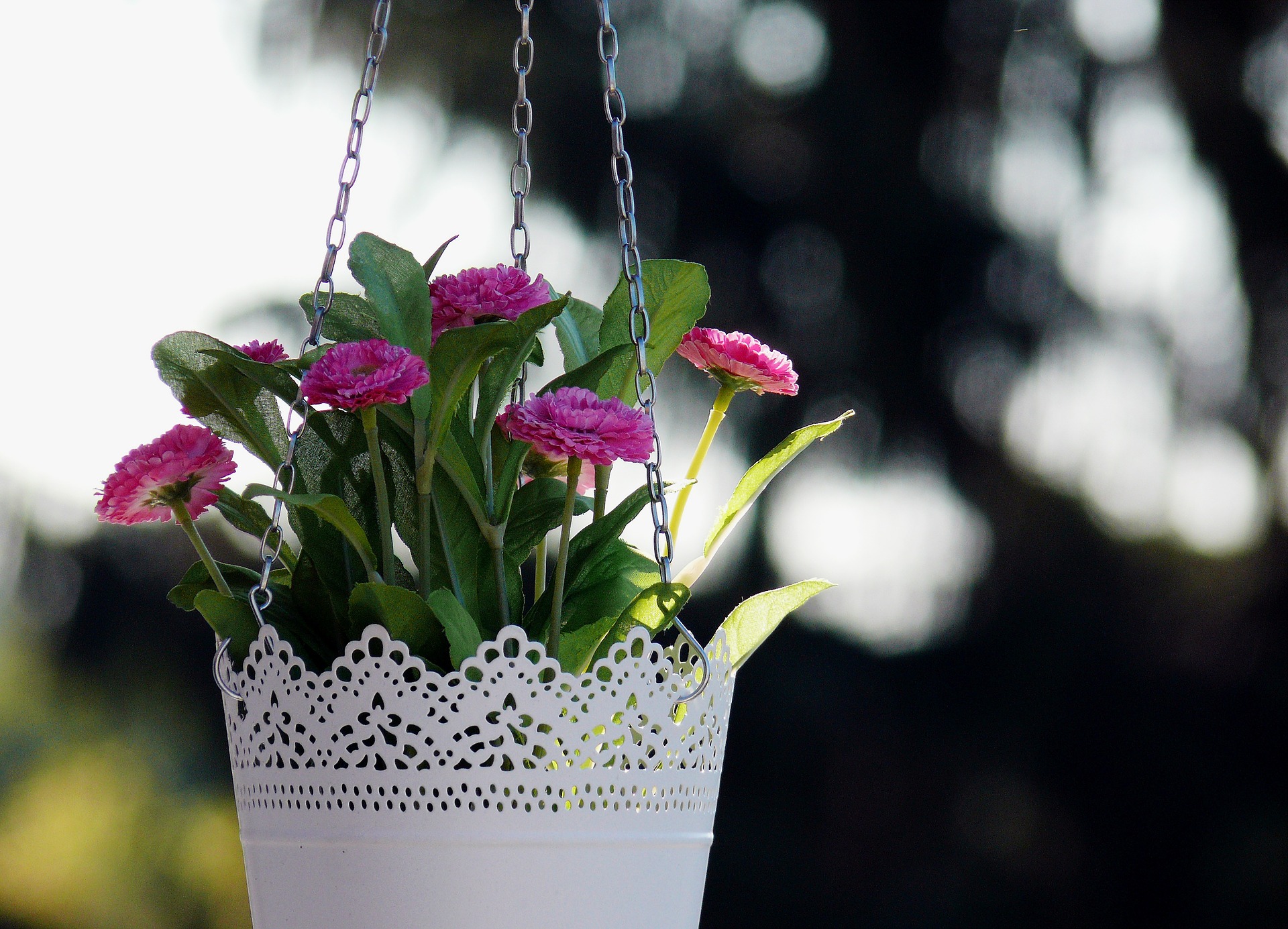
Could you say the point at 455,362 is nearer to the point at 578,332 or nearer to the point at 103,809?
the point at 578,332

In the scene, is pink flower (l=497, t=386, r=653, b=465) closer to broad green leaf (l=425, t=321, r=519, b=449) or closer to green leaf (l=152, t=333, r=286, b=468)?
broad green leaf (l=425, t=321, r=519, b=449)

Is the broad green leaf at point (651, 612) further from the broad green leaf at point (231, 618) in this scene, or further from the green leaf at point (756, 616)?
Result: the broad green leaf at point (231, 618)

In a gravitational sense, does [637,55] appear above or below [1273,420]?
above

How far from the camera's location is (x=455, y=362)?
1.76 feet

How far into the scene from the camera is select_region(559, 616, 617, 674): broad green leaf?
0.58 metres

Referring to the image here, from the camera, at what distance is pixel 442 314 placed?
1.98 feet

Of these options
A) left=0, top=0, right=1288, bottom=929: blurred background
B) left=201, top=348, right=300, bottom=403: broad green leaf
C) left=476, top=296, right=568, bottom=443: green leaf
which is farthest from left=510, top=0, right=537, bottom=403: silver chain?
left=0, top=0, right=1288, bottom=929: blurred background

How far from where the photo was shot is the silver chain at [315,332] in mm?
533

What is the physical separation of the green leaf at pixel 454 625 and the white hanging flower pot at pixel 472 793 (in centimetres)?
1

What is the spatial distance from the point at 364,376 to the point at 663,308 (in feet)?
0.67

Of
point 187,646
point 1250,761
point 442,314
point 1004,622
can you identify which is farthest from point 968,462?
point 442,314

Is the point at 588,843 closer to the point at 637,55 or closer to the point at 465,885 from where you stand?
the point at 465,885

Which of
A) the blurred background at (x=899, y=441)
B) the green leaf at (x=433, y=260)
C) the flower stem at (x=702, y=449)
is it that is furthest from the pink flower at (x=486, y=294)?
the blurred background at (x=899, y=441)

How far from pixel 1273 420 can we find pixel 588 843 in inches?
75.5
